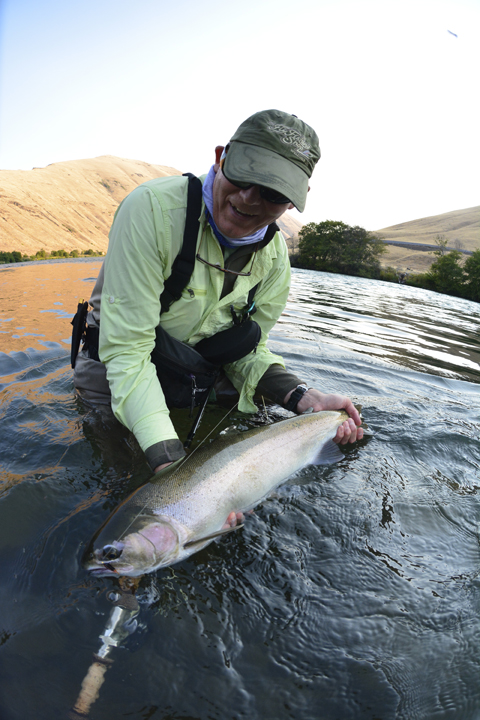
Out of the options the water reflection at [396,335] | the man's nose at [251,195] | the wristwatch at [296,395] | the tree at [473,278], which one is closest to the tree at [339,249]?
the tree at [473,278]

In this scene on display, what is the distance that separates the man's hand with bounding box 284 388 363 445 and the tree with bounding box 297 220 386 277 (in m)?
51.9

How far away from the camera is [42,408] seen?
4223 mm

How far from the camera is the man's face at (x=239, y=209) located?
8.42 feet

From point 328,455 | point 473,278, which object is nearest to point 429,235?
point 473,278

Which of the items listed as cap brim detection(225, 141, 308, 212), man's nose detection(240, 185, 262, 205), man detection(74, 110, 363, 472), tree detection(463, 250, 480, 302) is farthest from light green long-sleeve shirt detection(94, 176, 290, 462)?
tree detection(463, 250, 480, 302)

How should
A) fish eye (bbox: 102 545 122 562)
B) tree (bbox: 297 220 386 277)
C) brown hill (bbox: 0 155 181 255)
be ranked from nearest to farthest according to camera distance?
fish eye (bbox: 102 545 122 562)
brown hill (bbox: 0 155 181 255)
tree (bbox: 297 220 386 277)

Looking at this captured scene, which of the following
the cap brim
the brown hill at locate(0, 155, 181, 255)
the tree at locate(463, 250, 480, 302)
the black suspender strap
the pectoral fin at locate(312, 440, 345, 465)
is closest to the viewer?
the cap brim

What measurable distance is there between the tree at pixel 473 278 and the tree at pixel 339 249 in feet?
40.4

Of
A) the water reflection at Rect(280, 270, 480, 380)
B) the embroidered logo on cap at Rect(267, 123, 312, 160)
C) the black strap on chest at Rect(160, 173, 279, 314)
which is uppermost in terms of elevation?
the embroidered logo on cap at Rect(267, 123, 312, 160)

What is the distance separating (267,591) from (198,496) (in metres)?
0.64

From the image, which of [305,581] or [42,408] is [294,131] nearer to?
[305,581]

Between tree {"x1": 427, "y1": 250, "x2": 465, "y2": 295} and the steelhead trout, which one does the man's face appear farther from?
tree {"x1": 427, "y1": 250, "x2": 465, "y2": 295}

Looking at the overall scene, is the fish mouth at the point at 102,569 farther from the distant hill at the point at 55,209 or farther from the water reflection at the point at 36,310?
the distant hill at the point at 55,209

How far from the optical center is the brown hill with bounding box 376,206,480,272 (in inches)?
2945
